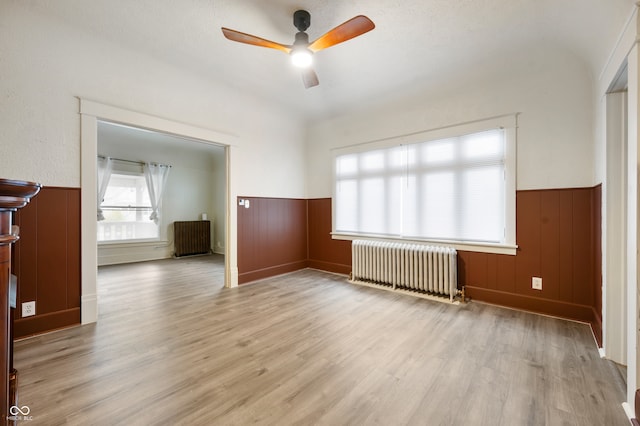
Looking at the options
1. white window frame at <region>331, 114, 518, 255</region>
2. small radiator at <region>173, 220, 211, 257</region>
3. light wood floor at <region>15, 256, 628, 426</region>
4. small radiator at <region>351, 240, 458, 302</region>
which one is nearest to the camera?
light wood floor at <region>15, 256, 628, 426</region>

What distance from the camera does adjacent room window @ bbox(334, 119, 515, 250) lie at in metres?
3.24

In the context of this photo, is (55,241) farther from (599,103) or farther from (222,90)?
(599,103)

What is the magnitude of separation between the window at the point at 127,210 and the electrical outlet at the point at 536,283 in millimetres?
7372

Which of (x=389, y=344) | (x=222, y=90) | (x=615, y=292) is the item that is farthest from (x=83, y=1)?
(x=615, y=292)

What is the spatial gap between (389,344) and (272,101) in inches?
154

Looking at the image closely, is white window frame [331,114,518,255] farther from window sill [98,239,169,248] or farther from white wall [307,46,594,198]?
window sill [98,239,169,248]

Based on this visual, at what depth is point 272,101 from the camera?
4410 millimetres

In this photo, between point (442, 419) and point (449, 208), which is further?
point (449, 208)

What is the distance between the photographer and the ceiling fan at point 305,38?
2.05m

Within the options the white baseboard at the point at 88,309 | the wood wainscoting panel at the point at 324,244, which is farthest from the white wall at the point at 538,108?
the white baseboard at the point at 88,309

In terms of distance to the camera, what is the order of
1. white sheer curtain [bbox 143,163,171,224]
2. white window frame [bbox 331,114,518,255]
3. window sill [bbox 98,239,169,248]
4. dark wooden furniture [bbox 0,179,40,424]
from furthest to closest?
white sheer curtain [bbox 143,163,171,224] < window sill [bbox 98,239,169,248] < white window frame [bbox 331,114,518,255] < dark wooden furniture [bbox 0,179,40,424]

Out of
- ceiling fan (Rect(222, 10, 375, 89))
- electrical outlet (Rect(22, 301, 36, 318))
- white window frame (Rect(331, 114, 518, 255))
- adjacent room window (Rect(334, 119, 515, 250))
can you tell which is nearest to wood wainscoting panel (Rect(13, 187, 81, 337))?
electrical outlet (Rect(22, 301, 36, 318))

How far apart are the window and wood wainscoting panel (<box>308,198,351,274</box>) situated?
4113 millimetres

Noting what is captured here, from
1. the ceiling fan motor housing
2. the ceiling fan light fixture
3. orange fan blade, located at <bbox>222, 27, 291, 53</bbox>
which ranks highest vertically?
the ceiling fan motor housing
